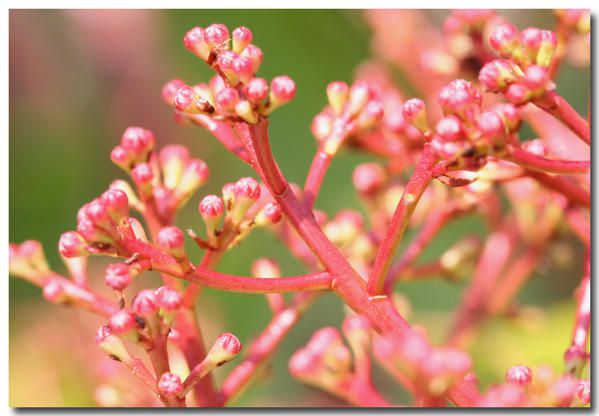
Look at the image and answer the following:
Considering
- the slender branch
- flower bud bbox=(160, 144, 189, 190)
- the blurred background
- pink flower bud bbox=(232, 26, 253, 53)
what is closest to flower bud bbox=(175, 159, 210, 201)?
flower bud bbox=(160, 144, 189, 190)

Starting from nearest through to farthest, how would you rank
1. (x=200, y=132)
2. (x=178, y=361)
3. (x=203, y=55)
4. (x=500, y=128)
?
(x=500, y=128), (x=203, y=55), (x=178, y=361), (x=200, y=132)

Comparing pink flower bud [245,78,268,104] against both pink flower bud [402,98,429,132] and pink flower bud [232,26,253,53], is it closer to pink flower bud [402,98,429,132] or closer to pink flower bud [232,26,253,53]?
pink flower bud [232,26,253,53]

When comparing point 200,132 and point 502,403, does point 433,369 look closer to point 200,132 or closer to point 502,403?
point 502,403

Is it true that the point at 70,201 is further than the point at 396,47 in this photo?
Yes

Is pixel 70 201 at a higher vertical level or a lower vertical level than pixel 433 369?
lower

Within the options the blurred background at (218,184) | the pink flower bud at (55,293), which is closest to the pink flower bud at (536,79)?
the pink flower bud at (55,293)
